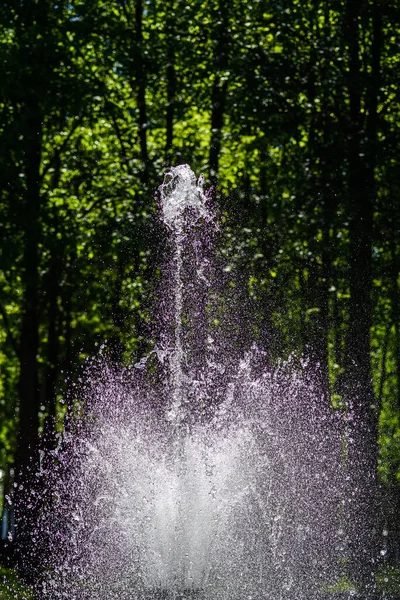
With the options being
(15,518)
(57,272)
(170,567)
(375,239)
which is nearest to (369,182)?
(375,239)

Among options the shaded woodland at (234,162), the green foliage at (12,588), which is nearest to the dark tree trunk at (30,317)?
the shaded woodland at (234,162)

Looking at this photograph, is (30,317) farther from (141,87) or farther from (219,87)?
(219,87)

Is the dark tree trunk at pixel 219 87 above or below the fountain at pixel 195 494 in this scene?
above

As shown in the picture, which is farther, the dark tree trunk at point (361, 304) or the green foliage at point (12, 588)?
the dark tree trunk at point (361, 304)

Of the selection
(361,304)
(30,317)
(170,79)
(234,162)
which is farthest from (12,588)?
(170,79)

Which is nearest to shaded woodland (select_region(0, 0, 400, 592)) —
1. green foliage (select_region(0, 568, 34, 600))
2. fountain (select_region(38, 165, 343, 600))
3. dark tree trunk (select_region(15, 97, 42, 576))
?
dark tree trunk (select_region(15, 97, 42, 576))

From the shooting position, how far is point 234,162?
17.9m

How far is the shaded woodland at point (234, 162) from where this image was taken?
1584cm

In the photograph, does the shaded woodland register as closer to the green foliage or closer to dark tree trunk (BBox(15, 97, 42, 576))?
dark tree trunk (BBox(15, 97, 42, 576))

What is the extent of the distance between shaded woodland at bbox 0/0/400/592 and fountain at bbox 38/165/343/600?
2.10m

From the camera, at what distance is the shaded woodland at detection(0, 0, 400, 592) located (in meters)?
15.8

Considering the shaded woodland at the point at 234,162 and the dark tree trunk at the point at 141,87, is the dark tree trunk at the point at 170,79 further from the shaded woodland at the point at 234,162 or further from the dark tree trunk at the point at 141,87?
the dark tree trunk at the point at 141,87

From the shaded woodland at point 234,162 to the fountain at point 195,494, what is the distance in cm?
210

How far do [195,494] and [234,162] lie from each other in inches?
408
